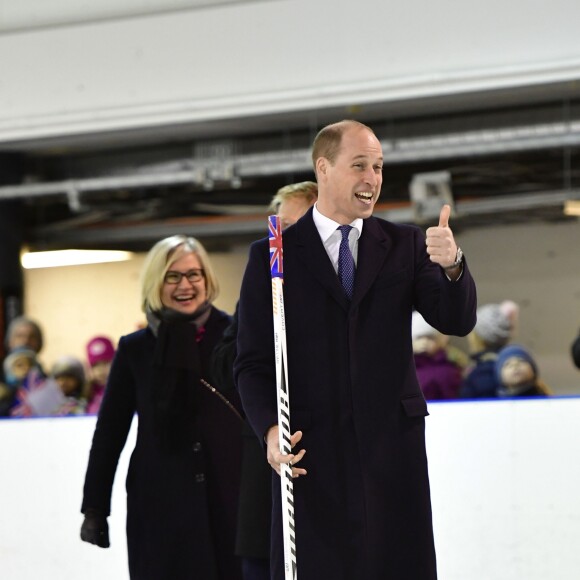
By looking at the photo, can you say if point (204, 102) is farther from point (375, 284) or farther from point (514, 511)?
point (375, 284)

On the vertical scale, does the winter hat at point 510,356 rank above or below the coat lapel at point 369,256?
below

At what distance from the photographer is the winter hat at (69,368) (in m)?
6.17

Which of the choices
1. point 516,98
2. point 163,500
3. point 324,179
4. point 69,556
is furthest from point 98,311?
point 324,179

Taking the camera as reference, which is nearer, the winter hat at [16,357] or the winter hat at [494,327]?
the winter hat at [494,327]

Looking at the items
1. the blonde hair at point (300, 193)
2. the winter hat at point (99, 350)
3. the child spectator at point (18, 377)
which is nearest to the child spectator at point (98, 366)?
the winter hat at point (99, 350)

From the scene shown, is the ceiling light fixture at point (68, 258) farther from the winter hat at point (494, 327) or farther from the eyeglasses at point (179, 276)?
the eyeglasses at point (179, 276)

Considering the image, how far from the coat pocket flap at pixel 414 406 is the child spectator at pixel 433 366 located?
7.92ft

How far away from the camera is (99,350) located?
648 centimetres

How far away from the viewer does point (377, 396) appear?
97.9 inches

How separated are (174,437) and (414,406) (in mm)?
1342

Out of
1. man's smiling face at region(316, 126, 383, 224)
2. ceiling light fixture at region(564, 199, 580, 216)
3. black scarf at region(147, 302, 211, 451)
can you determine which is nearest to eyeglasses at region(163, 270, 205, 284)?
black scarf at region(147, 302, 211, 451)

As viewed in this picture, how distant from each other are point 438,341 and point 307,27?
160 cm

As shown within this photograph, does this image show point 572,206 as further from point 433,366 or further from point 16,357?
point 16,357

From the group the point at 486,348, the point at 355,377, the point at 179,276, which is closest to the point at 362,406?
the point at 355,377
